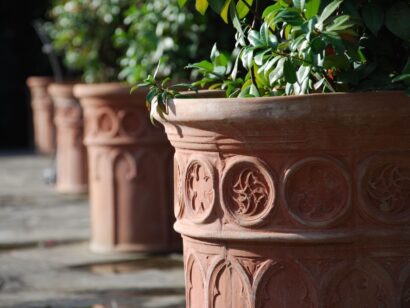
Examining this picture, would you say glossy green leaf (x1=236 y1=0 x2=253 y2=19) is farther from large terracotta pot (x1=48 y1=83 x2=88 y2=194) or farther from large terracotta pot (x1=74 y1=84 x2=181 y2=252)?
large terracotta pot (x1=48 y1=83 x2=88 y2=194)

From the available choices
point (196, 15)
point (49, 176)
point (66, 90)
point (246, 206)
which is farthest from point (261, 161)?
point (49, 176)

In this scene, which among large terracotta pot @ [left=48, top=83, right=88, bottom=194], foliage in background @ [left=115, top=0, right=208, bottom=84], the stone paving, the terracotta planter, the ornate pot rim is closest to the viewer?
the ornate pot rim

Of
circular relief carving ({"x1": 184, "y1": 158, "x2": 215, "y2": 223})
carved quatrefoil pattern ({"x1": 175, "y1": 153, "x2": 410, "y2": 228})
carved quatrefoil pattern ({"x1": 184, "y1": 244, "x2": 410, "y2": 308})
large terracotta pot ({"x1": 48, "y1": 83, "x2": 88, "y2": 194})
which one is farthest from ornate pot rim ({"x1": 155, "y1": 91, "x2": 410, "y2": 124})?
large terracotta pot ({"x1": 48, "y1": 83, "x2": 88, "y2": 194})

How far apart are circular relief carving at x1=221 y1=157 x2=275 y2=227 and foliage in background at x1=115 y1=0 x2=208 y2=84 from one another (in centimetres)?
333

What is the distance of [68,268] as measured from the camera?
6.23 metres

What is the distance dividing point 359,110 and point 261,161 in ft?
1.11

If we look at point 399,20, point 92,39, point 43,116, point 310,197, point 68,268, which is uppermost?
point 92,39

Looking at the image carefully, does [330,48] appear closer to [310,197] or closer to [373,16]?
[373,16]

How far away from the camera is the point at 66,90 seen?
32.7 ft

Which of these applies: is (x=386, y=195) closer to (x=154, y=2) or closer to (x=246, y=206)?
(x=246, y=206)

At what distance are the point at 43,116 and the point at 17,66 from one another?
3.16m

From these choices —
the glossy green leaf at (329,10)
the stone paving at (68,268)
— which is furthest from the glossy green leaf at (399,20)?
the stone paving at (68,268)

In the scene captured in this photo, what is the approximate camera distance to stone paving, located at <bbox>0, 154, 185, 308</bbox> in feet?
17.4

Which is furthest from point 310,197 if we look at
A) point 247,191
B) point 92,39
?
point 92,39
